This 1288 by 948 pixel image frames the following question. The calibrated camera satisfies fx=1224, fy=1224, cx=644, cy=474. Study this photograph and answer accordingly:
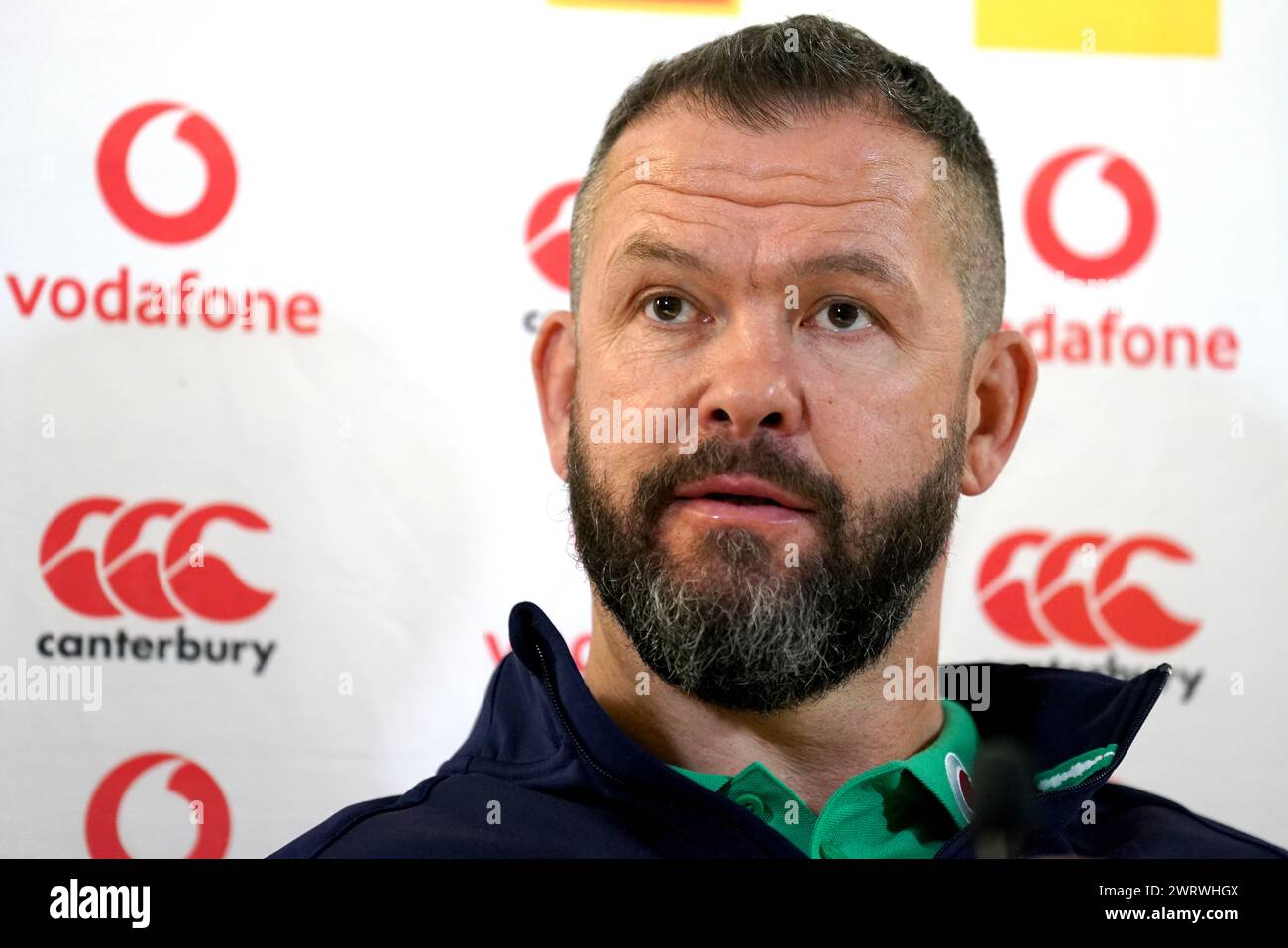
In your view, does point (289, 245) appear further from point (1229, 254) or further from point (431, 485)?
point (1229, 254)

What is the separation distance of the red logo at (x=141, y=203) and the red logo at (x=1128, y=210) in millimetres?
928

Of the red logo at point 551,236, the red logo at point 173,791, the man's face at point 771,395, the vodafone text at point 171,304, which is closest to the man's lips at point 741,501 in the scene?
the man's face at point 771,395

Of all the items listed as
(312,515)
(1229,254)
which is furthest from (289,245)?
(1229,254)

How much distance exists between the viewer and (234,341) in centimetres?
139

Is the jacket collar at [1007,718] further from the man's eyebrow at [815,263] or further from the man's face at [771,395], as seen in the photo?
the man's eyebrow at [815,263]

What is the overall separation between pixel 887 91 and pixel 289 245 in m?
0.68

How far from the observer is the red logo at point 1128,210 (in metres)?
1.43

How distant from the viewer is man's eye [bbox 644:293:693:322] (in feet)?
3.67

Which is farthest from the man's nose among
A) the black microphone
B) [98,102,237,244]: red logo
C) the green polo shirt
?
[98,102,237,244]: red logo

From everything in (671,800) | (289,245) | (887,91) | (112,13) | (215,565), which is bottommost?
(671,800)

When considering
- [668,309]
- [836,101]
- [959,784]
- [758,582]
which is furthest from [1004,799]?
[836,101]

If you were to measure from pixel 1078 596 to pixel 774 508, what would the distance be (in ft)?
1.83

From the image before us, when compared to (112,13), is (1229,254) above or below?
below
